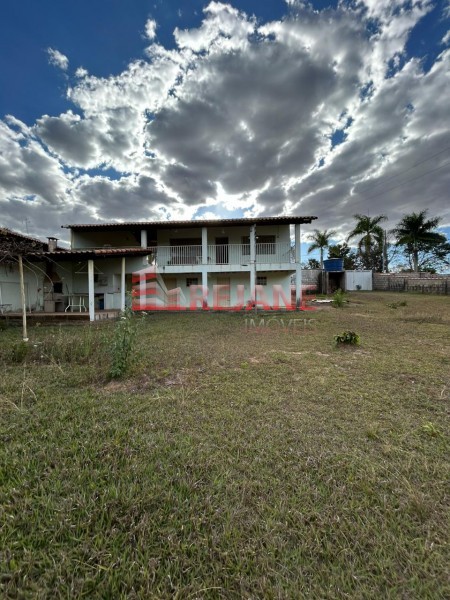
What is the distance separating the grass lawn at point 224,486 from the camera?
3.91ft

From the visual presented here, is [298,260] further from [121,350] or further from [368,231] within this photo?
[368,231]

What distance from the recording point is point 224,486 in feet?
5.67

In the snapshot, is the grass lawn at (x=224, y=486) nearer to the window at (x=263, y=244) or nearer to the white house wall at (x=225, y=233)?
the window at (x=263, y=244)

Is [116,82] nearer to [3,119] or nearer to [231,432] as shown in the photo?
[3,119]

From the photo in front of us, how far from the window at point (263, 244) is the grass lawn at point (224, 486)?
10569mm

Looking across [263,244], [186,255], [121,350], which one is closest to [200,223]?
[186,255]

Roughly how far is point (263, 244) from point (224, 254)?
228cm

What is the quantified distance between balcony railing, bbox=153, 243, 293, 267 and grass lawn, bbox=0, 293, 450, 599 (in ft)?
33.2

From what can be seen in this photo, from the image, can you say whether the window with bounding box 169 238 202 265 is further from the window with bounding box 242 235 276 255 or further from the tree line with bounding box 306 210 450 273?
the tree line with bounding box 306 210 450 273

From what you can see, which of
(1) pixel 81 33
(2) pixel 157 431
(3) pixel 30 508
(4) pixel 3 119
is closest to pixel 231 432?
(2) pixel 157 431

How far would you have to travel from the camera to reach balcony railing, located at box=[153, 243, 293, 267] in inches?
523

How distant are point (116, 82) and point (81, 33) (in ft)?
8.36

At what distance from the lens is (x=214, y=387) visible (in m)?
3.41

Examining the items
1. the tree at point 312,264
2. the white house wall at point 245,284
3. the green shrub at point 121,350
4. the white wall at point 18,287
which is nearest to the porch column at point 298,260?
the white house wall at point 245,284
